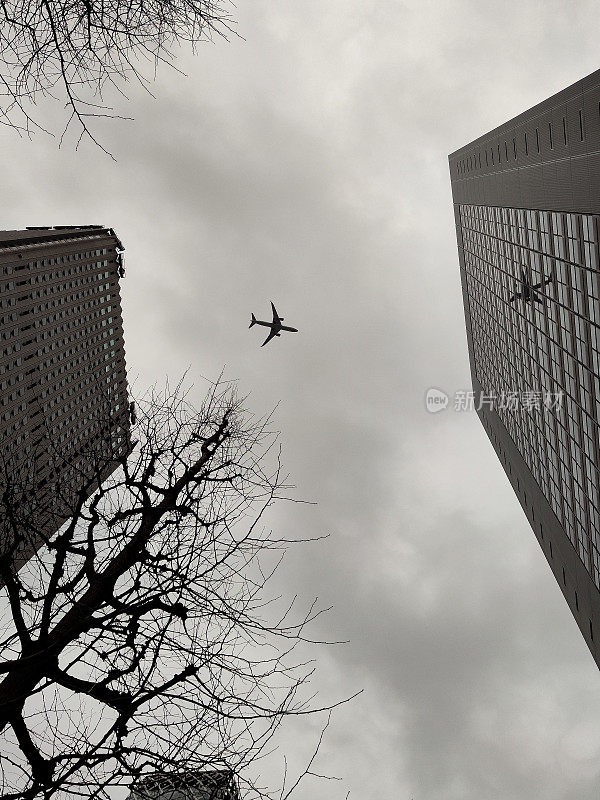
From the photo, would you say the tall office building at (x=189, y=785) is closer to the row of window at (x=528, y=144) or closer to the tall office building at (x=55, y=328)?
the row of window at (x=528, y=144)

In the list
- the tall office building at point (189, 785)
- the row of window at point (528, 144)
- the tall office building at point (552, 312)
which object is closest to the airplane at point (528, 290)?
the tall office building at point (552, 312)

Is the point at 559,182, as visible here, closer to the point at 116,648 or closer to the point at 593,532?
the point at 593,532

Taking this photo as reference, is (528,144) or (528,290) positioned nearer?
(528,144)

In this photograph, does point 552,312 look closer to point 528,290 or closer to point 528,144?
point 528,290

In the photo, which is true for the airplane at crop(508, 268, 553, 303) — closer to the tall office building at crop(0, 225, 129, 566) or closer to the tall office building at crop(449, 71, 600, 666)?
the tall office building at crop(449, 71, 600, 666)

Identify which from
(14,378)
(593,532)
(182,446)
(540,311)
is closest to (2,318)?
(14,378)

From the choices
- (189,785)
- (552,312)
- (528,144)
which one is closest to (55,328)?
(528,144)
